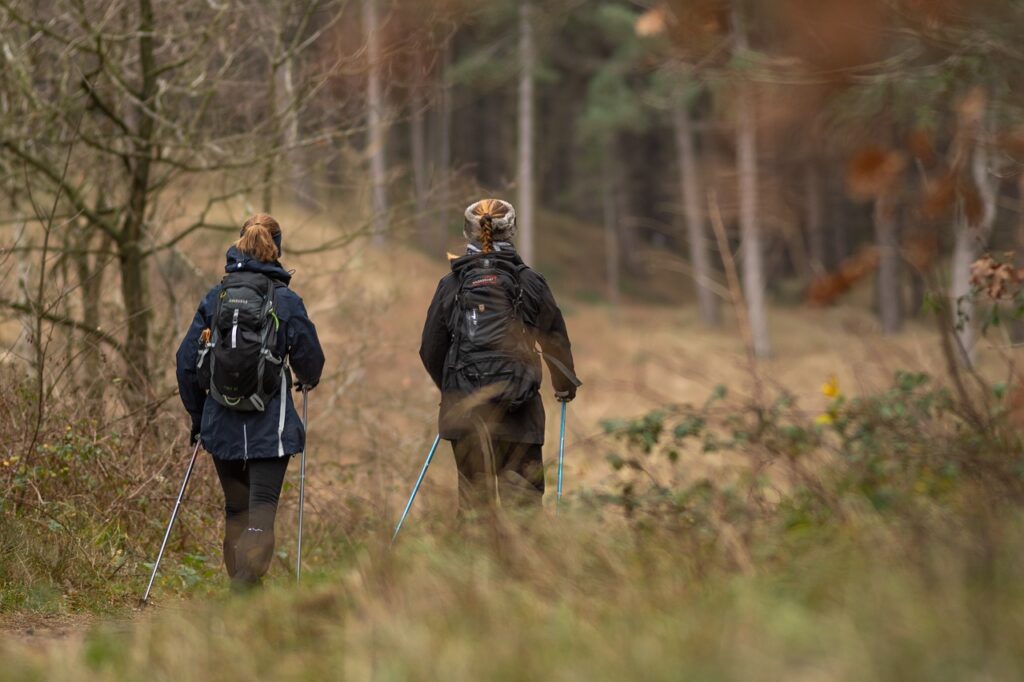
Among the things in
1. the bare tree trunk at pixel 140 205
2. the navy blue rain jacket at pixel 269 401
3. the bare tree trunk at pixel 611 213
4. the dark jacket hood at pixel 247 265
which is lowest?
the navy blue rain jacket at pixel 269 401

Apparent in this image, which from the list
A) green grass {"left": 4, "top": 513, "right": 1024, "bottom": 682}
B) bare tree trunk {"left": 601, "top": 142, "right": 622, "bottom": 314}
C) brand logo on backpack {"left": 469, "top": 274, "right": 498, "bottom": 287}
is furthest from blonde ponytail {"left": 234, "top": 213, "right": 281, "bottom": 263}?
bare tree trunk {"left": 601, "top": 142, "right": 622, "bottom": 314}

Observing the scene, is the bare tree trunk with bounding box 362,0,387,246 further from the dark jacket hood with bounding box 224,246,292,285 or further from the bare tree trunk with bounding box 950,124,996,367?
the bare tree trunk with bounding box 950,124,996,367

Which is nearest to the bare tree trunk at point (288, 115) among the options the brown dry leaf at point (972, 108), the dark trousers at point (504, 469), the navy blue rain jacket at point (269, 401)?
the navy blue rain jacket at point (269, 401)

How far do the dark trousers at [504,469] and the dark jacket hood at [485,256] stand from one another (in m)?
0.81

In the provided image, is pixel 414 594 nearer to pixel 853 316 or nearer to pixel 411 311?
pixel 853 316

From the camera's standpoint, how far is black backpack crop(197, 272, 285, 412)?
5.89 meters

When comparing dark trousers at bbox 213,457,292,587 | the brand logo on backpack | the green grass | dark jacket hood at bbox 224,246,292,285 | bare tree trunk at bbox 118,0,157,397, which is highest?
bare tree trunk at bbox 118,0,157,397

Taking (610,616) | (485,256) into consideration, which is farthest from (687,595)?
(485,256)

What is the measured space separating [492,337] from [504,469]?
0.62 m

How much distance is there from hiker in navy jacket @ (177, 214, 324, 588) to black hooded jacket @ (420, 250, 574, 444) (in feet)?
1.91

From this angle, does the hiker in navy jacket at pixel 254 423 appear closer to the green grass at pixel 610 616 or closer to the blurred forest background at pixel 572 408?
the blurred forest background at pixel 572 408

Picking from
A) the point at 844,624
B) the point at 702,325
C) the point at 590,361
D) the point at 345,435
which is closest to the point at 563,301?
the point at 702,325

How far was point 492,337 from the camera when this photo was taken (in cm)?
621

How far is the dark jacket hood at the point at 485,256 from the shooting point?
630 centimetres
